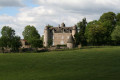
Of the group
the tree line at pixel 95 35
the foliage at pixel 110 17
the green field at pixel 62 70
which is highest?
the foliage at pixel 110 17

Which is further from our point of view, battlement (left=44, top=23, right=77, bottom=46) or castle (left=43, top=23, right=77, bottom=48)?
battlement (left=44, top=23, right=77, bottom=46)

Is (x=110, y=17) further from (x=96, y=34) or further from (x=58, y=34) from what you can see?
(x=58, y=34)

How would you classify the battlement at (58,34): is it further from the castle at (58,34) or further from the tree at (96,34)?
the tree at (96,34)

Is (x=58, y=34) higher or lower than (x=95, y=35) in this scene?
higher

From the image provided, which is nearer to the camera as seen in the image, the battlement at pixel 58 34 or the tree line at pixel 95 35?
the tree line at pixel 95 35

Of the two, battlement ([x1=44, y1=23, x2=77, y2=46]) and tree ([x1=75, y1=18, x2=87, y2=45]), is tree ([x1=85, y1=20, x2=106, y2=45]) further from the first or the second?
battlement ([x1=44, y1=23, x2=77, y2=46])

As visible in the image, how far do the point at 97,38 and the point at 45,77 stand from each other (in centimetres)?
7644

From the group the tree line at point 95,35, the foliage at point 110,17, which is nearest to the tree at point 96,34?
the tree line at point 95,35

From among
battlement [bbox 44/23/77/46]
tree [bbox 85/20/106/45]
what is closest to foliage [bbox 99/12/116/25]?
battlement [bbox 44/23/77/46]

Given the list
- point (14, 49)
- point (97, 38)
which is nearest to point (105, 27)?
point (97, 38)

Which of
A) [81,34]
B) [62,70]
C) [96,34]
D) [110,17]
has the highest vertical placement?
[110,17]

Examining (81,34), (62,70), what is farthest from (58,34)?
(62,70)

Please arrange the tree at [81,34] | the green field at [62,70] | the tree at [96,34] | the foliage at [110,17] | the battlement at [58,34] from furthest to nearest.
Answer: the foliage at [110,17] → the battlement at [58,34] → the tree at [81,34] → the tree at [96,34] → the green field at [62,70]

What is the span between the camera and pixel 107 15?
112 m
